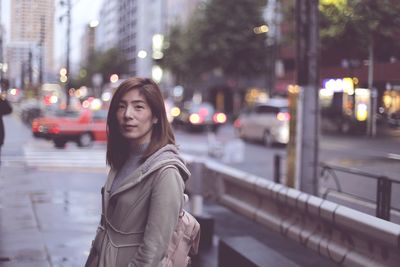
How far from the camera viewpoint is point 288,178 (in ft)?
31.9

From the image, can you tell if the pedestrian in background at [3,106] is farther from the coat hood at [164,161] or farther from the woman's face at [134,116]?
the coat hood at [164,161]

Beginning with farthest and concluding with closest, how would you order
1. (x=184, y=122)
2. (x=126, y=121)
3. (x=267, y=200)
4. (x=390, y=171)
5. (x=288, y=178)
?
(x=184, y=122) → (x=288, y=178) → (x=267, y=200) → (x=390, y=171) → (x=126, y=121)

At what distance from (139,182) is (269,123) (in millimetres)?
23316

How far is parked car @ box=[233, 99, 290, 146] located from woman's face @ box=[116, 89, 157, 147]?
22238 millimetres

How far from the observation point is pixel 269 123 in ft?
85.6

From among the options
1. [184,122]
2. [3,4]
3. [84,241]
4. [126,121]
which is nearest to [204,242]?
[84,241]

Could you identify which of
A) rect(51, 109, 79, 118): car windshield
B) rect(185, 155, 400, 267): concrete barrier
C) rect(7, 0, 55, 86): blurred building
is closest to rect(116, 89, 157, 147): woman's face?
rect(185, 155, 400, 267): concrete barrier

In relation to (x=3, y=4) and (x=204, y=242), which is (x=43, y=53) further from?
(x=204, y=242)

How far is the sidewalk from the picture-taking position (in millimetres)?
6809

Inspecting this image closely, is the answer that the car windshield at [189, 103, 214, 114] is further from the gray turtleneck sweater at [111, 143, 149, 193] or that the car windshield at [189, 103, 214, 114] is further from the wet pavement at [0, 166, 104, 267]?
the gray turtleneck sweater at [111, 143, 149, 193]

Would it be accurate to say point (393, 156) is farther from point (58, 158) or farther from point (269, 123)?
point (269, 123)

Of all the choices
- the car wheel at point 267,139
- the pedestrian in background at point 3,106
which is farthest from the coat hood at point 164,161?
the car wheel at point 267,139

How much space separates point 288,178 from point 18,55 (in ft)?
14.3

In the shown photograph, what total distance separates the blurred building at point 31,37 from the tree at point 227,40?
42134 mm
